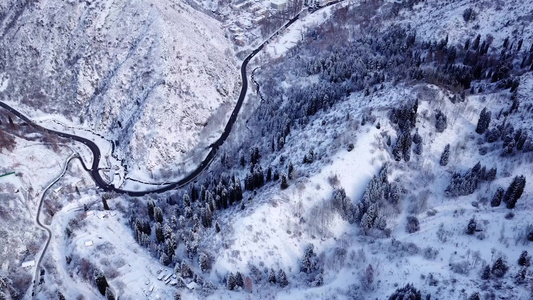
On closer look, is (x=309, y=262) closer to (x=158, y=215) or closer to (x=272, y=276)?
(x=272, y=276)

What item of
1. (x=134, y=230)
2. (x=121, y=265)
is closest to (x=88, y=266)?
(x=121, y=265)

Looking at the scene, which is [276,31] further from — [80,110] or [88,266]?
[88,266]

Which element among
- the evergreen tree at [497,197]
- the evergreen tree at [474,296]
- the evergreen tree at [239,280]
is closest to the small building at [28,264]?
the evergreen tree at [239,280]

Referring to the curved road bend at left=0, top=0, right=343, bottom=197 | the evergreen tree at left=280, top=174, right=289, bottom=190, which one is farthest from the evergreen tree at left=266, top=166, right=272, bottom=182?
the curved road bend at left=0, top=0, right=343, bottom=197

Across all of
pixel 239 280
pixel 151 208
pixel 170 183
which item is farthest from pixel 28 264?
pixel 239 280

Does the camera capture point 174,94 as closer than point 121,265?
No

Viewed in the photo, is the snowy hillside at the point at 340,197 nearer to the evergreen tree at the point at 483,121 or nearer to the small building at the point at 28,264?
the evergreen tree at the point at 483,121
